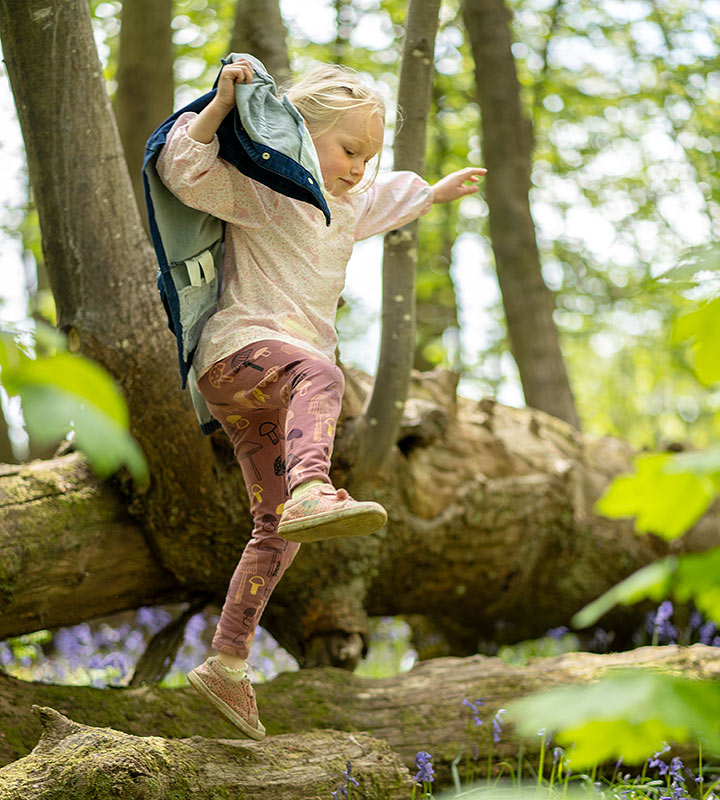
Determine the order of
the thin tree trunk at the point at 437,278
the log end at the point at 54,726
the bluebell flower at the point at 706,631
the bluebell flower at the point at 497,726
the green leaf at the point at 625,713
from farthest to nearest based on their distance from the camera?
1. the thin tree trunk at the point at 437,278
2. the bluebell flower at the point at 706,631
3. the bluebell flower at the point at 497,726
4. the log end at the point at 54,726
5. the green leaf at the point at 625,713

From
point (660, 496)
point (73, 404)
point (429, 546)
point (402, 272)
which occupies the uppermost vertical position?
point (73, 404)

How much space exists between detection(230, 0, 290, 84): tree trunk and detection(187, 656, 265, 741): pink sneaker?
10.3 ft

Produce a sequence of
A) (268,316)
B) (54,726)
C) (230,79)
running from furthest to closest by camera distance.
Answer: (268,316) → (230,79) → (54,726)

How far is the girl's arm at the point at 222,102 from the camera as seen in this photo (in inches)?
97.9

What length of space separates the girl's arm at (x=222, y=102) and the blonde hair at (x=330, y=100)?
14.6 inches

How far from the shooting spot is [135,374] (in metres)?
3.39

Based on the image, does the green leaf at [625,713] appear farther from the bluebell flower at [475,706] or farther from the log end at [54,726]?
the bluebell flower at [475,706]

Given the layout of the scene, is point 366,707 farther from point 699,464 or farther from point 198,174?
point 699,464

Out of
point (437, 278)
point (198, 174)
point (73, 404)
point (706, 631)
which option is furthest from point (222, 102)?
point (437, 278)

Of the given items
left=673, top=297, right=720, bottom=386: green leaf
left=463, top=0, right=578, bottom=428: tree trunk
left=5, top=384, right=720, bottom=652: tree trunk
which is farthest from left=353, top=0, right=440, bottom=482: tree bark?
left=463, top=0, right=578, bottom=428: tree trunk

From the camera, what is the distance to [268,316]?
2.79 metres

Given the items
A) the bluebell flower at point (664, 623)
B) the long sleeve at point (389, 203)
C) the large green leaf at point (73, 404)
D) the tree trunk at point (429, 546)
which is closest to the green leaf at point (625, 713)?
the large green leaf at point (73, 404)

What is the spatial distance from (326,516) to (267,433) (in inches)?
29.7

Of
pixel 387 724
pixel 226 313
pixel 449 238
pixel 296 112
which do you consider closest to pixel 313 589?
pixel 387 724
